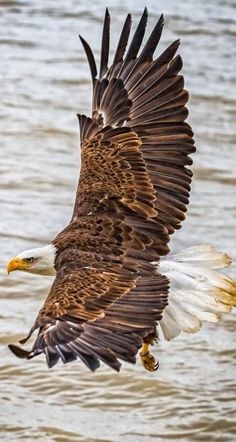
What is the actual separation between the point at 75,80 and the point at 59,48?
1.19 metres

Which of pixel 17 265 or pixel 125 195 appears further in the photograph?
pixel 17 265

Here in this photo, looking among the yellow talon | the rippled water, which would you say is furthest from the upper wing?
the rippled water

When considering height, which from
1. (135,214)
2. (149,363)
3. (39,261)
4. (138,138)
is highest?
(138,138)

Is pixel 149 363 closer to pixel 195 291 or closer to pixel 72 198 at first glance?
pixel 195 291

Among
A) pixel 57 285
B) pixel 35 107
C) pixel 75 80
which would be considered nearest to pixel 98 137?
pixel 57 285

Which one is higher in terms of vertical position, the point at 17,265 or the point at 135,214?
the point at 135,214

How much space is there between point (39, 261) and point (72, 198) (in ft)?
11.1

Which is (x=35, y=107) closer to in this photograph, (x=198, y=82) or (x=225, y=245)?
(x=198, y=82)

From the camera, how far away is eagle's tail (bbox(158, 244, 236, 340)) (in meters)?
5.64

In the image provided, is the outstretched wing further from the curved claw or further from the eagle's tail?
the curved claw

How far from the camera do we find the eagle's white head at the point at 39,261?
5.72m

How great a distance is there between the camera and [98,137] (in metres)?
6.02

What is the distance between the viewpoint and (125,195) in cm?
578

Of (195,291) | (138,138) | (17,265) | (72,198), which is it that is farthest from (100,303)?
(72,198)
